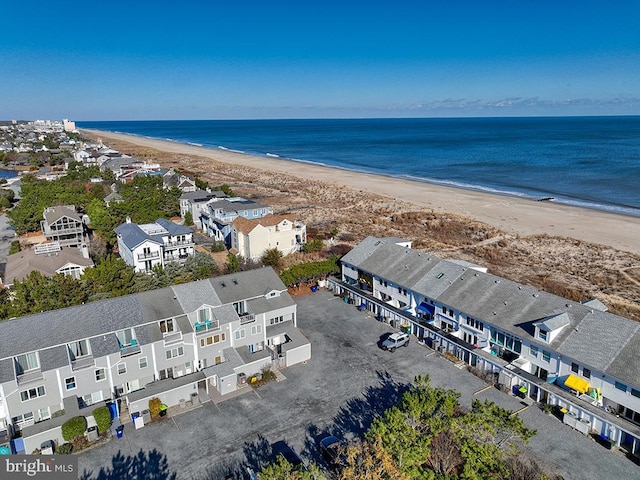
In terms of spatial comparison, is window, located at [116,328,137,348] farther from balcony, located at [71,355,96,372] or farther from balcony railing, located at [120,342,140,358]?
balcony, located at [71,355,96,372]

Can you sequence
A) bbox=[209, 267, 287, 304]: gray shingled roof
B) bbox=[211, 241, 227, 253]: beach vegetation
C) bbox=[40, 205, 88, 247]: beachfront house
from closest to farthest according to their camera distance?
1. bbox=[209, 267, 287, 304]: gray shingled roof
2. bbox=[40, 205, 88, 247]: beachfront house
3. bbox=[211, 241, 227, 253]: beach vegetation

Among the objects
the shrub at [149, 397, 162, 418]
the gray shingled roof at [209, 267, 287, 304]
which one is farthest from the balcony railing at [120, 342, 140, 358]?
the gray shingled roof at [209, 267, 287, 304]

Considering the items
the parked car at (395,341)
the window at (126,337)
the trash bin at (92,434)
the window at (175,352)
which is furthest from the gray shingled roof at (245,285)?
the trash bin at (92,434)

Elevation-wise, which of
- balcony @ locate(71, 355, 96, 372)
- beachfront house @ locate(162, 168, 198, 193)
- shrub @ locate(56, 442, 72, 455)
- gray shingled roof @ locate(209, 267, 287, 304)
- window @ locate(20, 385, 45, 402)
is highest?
beachfront house @ locate(162, 168, 198, 193)

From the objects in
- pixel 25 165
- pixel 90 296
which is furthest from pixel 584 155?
pixel 25 165

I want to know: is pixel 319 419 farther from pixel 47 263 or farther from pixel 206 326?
pixel 47 263

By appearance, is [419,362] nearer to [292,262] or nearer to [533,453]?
[533,453]

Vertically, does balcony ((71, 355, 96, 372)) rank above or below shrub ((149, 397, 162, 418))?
above
